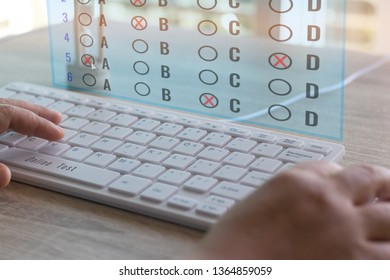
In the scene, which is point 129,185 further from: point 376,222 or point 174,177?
point 376,222

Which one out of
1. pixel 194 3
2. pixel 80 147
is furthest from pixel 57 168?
pixel 194 3

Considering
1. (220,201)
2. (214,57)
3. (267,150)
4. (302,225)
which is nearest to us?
(302,225)

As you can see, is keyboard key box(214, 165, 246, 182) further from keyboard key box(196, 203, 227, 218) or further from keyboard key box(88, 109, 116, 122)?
keyboard key box(88, 109, 116, 122)

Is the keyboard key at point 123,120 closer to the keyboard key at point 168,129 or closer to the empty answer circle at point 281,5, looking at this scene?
the keyboard key at point 168,129

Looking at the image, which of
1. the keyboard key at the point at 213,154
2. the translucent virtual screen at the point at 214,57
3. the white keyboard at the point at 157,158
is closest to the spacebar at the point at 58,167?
the white keyboard at the point at 157,158

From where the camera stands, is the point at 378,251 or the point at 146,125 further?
the point at 146,125

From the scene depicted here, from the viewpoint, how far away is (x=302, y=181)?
59 centimetres

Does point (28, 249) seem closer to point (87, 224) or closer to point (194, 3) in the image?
point (87, 224)

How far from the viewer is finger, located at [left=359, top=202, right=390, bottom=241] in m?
0.59

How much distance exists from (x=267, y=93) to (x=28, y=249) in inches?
15.6

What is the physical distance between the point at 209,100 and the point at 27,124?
24cm

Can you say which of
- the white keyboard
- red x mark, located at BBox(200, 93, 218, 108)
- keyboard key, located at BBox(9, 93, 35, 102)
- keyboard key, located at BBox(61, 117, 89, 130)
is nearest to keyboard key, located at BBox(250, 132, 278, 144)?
the white keyboard

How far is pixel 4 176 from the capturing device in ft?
2.45

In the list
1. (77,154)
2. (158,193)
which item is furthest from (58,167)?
(158,193)
